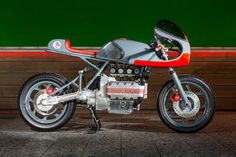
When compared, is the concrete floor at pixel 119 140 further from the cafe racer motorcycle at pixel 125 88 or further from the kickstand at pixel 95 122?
the cafe racer motorcycle at pixel 125 88

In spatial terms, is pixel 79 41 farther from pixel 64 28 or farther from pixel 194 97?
pixel 194 97

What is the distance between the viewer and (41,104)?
553 centimetres

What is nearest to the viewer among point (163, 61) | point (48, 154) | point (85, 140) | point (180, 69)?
point (48, 154)

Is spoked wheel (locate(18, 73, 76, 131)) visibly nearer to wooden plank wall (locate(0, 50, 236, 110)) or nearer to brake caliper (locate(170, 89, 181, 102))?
brake caliper (locate(170, 89, 181, 102))

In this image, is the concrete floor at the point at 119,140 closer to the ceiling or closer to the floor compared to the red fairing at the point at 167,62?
closer to the floor

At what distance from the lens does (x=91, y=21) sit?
7.46 m

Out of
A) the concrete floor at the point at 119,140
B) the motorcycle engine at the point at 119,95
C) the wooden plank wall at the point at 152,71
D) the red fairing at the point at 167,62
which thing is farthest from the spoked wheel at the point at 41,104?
the wooden plank wall at the point at 152,71


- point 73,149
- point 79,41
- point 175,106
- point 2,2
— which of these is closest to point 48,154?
point 73,149

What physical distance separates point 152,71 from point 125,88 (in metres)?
2.11

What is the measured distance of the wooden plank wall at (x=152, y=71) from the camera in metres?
7.31

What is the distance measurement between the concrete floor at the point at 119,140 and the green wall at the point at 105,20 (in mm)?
1745

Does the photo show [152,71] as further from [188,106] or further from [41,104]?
[41,104]

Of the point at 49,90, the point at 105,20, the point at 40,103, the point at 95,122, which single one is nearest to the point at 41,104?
the point at 40,103

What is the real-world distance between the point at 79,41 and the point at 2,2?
1552 mm
